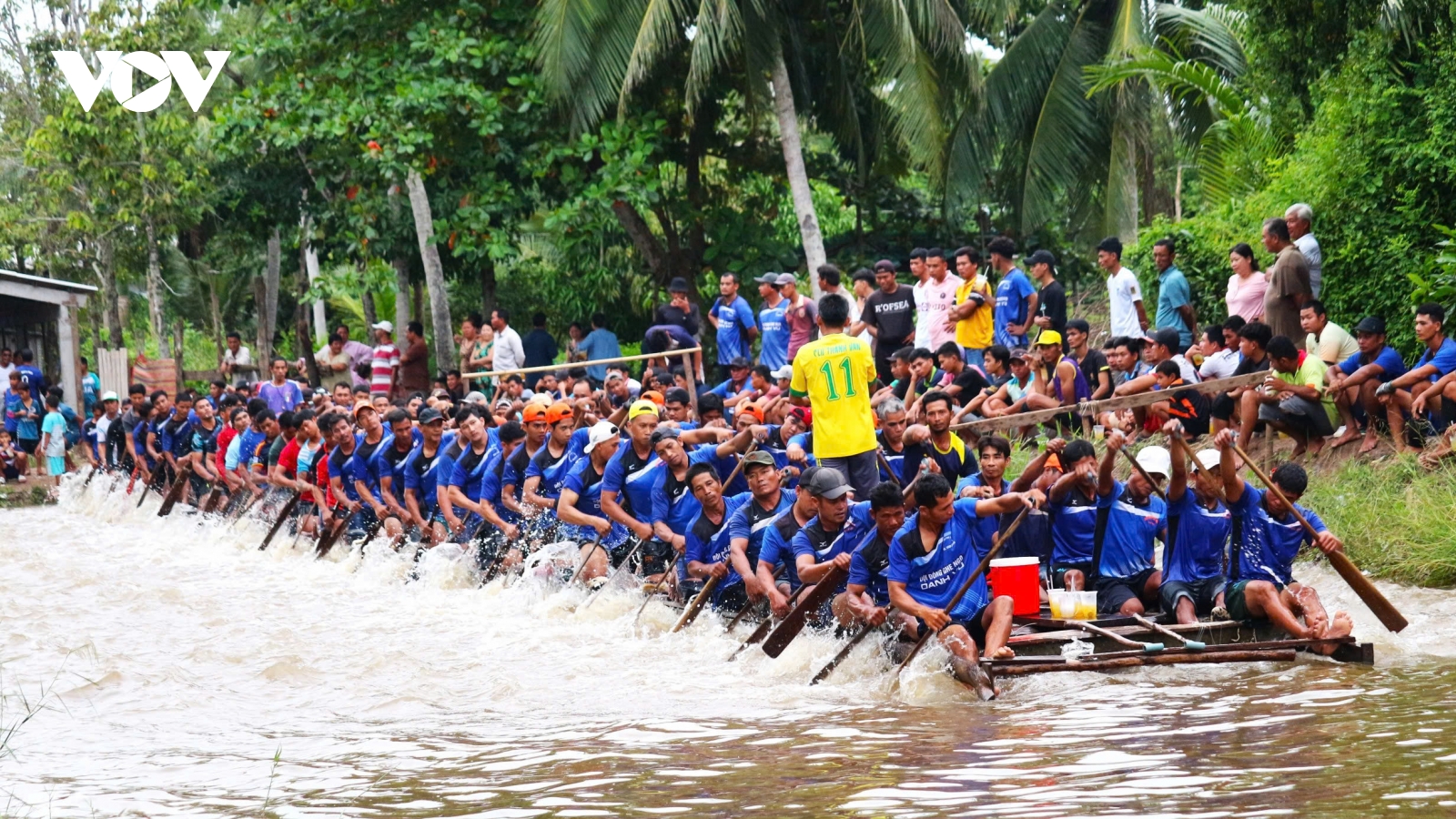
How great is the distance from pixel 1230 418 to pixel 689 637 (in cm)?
443

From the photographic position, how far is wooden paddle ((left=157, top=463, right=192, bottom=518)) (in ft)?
66.5

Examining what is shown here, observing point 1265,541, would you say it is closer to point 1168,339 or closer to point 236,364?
point 1168,339

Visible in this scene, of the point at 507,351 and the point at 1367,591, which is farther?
the point at 507,351

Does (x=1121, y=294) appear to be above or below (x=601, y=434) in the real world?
above

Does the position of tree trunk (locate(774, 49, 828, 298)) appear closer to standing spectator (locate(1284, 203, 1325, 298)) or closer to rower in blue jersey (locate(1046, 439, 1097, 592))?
standing spectator (locate(1284, 203, 1325, 298))

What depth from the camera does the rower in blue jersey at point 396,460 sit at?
568 inches

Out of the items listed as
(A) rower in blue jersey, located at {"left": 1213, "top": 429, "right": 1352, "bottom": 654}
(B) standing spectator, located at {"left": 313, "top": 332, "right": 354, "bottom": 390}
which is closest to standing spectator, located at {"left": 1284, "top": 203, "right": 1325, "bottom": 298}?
(A) rower in blue jersey, located at {"left": 1213, "top": 429, "right": 1352, "bottom": 654}

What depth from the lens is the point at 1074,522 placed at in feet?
30.4

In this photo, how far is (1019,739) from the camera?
677 cm

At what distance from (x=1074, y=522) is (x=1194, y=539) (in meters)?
0.70

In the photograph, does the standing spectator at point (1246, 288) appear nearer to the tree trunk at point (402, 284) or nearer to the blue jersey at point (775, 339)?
the blue jersey at point (775, 339)

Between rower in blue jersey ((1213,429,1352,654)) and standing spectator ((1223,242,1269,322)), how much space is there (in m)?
3.88

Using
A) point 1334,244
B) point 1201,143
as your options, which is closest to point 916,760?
point 1334,244

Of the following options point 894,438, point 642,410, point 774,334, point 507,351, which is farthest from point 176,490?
point 894,438
